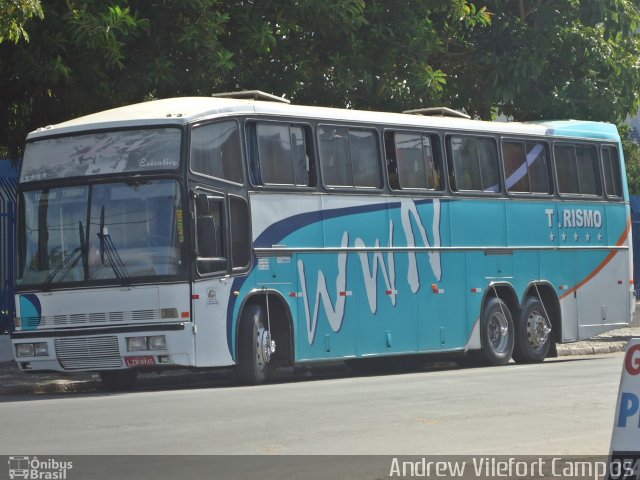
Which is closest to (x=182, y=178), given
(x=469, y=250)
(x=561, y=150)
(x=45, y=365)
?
(x=45, y=365)

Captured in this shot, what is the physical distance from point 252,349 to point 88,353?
2081mm

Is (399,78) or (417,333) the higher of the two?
(399,78)

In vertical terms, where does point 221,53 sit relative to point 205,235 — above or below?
above

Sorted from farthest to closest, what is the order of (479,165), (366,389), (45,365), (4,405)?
(479,165)
(45,365)
(366,389)
(4,405)

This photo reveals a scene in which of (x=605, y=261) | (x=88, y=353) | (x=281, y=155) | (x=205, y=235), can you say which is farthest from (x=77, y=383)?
(x=605, y=261)

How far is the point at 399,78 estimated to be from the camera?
2389cm

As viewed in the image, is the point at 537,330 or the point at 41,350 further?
the point at 537,330

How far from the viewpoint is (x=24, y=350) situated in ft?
56.5

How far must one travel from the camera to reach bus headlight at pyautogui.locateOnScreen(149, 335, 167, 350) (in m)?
16.7

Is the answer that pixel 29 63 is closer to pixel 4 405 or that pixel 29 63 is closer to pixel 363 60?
pixel 363 60

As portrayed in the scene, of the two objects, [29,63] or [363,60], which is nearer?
[29,63]

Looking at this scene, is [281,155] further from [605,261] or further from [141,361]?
[605,261]

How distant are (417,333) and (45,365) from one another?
6.18m

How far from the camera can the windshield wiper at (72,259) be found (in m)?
Answer: 17.1
